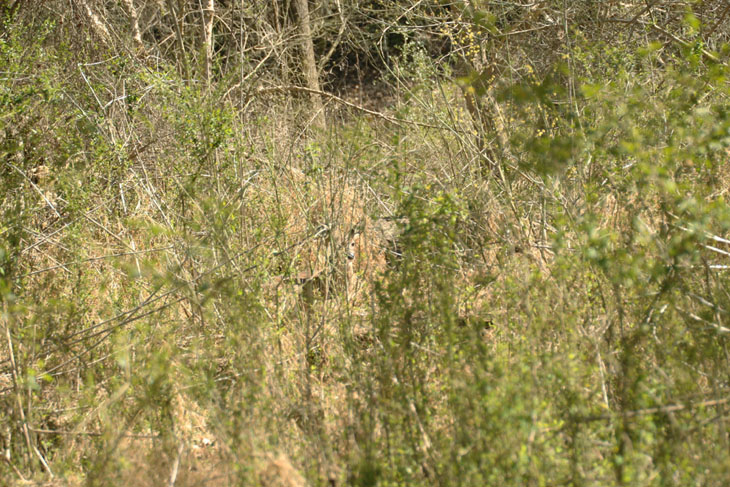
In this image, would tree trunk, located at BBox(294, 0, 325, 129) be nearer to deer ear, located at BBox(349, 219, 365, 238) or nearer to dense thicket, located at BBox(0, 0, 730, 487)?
dense thicket, located at BBox(0, 0, 730, 487)

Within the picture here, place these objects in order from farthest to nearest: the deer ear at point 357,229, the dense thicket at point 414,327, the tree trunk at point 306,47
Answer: the tree trunk at point 306,47 < the deer ear at point 357,229 < the dense thicket at point 414,327

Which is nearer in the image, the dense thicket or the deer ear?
the dense thicket

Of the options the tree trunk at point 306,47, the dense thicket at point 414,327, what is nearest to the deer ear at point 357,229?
the dense thicket at point 414,327

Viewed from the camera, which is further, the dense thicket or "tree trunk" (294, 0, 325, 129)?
"tree trunk" (294, 0, 325, 129)

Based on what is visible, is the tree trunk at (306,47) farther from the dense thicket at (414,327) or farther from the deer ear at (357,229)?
the deer ear at (357,229)

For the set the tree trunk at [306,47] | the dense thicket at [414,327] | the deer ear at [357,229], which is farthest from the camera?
the tree trunk at [306,47]

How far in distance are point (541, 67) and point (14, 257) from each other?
471 centimetres

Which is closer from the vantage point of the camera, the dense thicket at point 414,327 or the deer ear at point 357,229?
the dense thicket at point 414,327

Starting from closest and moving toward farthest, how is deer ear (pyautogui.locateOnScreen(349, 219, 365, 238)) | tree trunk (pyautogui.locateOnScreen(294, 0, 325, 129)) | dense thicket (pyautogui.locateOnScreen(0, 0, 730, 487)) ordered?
dense thicket (pyautogui.locateOnScreen(0, 0, 730, 487)) < deer ear (pyautogui.locateOnScreen(349, 219, 365, 238)) < tree trunk (pyautogui.locateOnScreen(294, 0, 325, 129))

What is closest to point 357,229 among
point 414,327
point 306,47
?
point 414,327

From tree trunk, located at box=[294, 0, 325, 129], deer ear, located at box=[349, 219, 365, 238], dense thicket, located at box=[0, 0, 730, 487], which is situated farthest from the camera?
tree trunk, located at box=[294, 0, 325, 129]

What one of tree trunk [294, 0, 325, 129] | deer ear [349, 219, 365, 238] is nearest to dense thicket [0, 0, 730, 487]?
deer ear [349, 219, 365, 238]

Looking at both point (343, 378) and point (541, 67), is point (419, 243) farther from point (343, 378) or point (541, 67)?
point (541, 67)

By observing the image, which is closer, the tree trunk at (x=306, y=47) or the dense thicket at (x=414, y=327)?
the dense thicket at (x=414, y=327)
